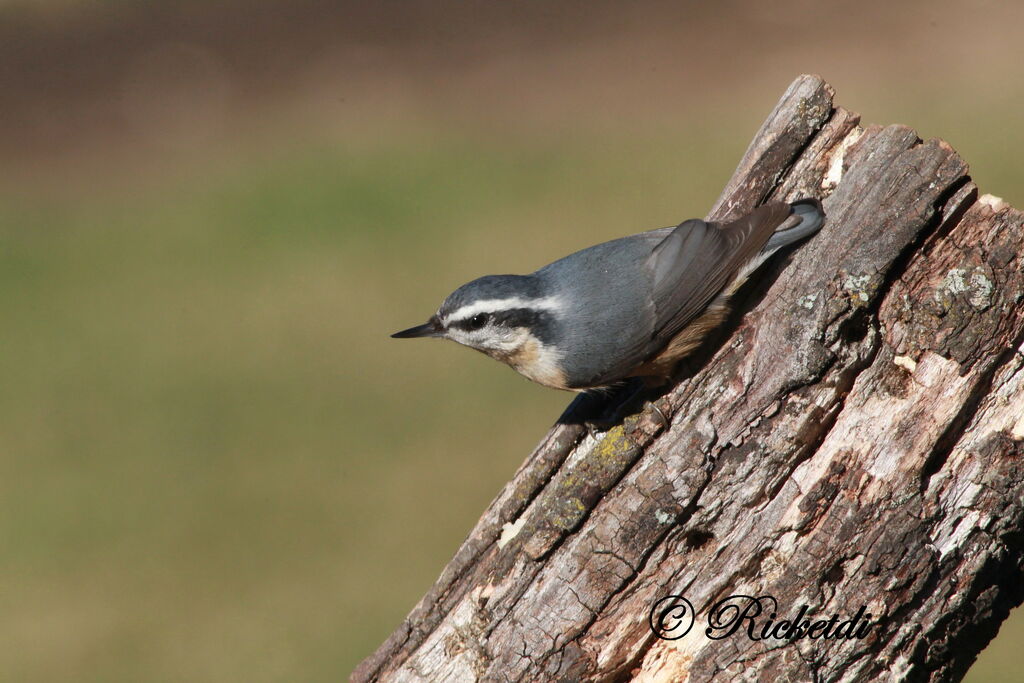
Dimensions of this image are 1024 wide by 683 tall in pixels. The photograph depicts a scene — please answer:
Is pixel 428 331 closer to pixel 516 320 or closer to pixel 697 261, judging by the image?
pixel 516 320

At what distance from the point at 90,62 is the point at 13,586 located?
6695 millimetres

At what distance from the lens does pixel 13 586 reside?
659 cm

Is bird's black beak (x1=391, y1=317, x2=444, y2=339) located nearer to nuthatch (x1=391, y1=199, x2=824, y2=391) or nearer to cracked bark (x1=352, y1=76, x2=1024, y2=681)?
nuthatch (x1=391, y1=199, x2=824, y2=391)

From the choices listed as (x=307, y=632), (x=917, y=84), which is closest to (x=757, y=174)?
(x=307, y=632)

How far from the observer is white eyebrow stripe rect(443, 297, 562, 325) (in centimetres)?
323

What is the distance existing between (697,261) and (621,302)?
27 centimetres

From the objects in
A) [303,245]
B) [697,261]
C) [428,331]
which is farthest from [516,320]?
[303,245]

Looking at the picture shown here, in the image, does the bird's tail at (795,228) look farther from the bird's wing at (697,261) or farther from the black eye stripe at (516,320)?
the black eye stripe at (516,320)

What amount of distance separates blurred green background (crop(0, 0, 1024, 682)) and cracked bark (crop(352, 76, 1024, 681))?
3406 millimetres

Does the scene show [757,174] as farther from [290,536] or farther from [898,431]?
[290,536]

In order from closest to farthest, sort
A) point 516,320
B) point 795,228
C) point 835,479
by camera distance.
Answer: point 835,479, point 795,228, point 516,320

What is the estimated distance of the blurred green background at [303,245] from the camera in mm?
6492

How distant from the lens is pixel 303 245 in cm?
933

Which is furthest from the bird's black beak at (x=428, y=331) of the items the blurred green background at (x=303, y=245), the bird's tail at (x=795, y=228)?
the blurred green background at (x=303, y=245)
